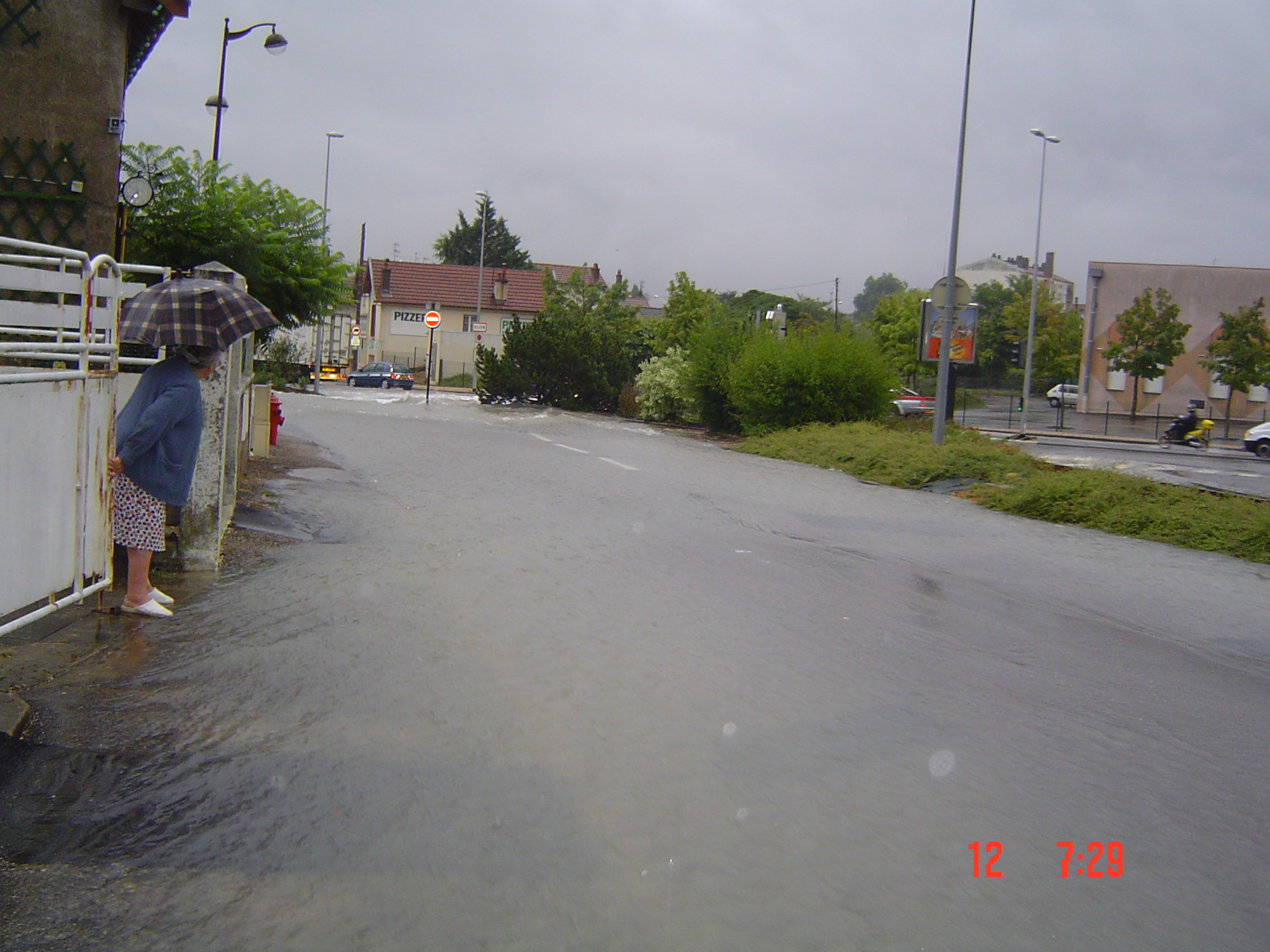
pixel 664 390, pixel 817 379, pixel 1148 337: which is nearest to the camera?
pixel 817 379

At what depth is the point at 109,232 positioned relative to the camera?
13.7m

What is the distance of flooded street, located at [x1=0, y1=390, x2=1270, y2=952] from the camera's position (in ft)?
11.2

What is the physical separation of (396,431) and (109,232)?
8.66 meters

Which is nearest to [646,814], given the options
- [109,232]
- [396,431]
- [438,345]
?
[109,232]

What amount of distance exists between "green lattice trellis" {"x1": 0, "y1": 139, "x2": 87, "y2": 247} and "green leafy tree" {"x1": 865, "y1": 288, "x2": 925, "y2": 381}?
50.5 metres

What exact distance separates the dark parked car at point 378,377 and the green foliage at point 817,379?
118 feet

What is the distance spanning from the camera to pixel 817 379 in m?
25.1

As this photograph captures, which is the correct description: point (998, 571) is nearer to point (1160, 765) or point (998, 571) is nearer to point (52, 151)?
point (1160, 765)

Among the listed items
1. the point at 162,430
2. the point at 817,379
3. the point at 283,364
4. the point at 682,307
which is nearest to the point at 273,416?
the point at 162,430

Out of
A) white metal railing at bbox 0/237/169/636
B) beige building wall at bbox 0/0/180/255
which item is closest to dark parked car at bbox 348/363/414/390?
beige building wall at bbox 0/0/180/255

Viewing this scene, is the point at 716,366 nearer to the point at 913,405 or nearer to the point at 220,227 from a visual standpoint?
the point at 220,227

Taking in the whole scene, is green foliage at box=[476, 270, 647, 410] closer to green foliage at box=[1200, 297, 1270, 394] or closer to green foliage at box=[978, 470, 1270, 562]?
green foliage at box=[978, 470, 1270, 562]
